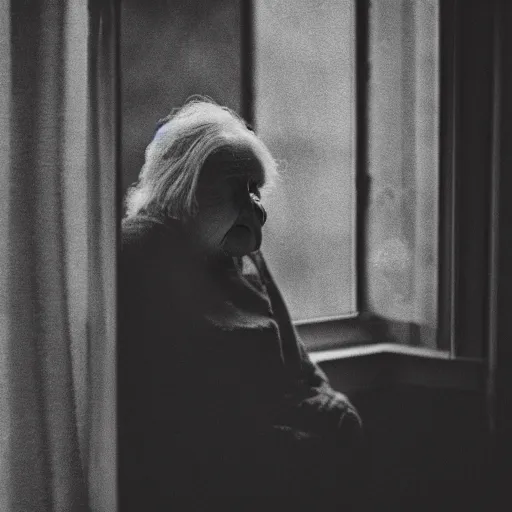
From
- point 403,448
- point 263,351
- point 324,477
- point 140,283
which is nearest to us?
point 140,283

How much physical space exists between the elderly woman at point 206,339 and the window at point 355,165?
0.18 metres

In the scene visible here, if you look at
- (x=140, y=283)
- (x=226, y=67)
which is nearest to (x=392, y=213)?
(x=226, y=67)

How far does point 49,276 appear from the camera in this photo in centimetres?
108

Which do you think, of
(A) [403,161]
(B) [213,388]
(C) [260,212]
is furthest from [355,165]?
(B) [213,388]

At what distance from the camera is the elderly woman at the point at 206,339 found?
4.13 ft

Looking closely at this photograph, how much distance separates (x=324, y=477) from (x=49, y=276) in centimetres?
81

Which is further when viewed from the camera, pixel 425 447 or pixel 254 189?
pixel 425 447

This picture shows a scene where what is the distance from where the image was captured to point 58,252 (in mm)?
1090

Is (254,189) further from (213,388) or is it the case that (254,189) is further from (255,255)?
(213,388)

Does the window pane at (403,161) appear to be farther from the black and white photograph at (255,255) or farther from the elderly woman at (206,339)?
→ the elderly woman at (206,339)

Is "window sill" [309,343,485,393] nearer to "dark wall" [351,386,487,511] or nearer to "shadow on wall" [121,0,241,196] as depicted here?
"dark wall" [351,386,487,511]

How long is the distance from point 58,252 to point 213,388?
0.44 m

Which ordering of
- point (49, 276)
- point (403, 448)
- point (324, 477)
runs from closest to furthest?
1. point (49, 276)
2. point (324, 477)
3. point (403, 448)

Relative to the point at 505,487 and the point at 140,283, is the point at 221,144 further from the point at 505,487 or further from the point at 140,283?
the point at 505,487
